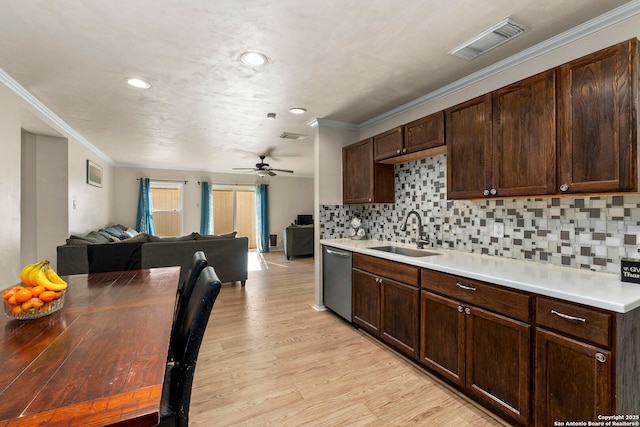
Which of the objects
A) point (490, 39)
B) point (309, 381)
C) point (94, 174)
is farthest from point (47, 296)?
point (94, 174)

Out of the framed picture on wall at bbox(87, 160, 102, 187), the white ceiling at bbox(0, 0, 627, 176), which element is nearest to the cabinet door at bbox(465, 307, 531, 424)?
the white ceiling at bbox(0, 0, 627, 176)

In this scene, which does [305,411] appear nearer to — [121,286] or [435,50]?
[121,286]

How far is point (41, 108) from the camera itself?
307 cm

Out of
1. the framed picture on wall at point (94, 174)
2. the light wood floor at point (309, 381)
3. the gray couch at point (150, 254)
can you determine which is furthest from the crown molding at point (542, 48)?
the framed picture on wall at point (94, 174)

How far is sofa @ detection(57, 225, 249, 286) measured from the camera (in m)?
3.54

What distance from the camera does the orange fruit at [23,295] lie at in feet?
3.84

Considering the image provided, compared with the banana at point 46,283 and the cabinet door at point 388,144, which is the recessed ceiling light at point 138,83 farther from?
the cabinet door at point 388,144

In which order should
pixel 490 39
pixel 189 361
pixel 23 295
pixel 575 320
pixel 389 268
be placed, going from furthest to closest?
1. pixel 389 268
2. pixel 490 39
3. pixel 575 320
4. pixel 23 295
5. pixel 189 361

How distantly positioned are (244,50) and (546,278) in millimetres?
2404

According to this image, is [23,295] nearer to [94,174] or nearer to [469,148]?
[469,148]

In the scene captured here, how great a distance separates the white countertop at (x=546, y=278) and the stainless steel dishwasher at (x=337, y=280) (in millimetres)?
740

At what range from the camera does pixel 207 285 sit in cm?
107

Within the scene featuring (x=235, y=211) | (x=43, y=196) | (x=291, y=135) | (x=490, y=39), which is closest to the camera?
(x=490, y=39)

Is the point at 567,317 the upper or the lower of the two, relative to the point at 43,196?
lower
